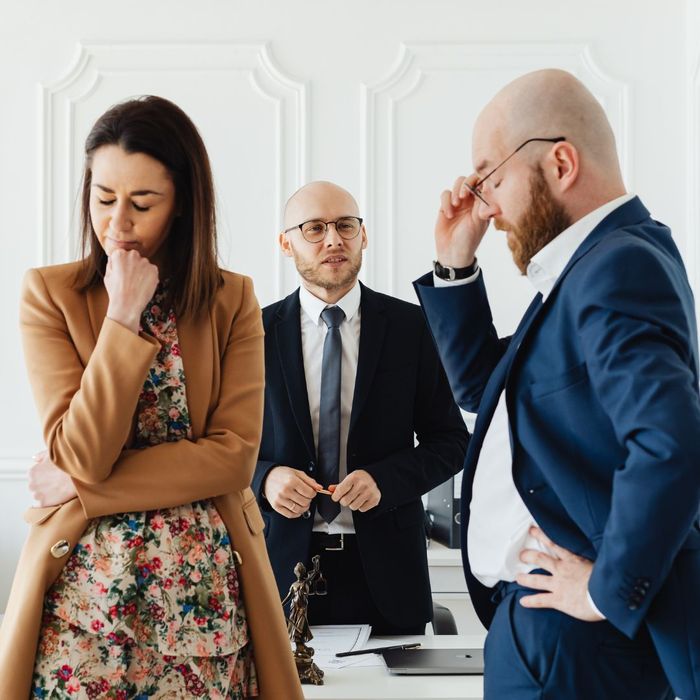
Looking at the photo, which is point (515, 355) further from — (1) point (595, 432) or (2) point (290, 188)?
(2) point (290, 188)

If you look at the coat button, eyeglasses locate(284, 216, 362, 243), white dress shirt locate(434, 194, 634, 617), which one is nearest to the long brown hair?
the coat button

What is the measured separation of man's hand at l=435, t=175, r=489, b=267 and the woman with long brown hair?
0.39m

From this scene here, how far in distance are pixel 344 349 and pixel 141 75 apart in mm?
2398

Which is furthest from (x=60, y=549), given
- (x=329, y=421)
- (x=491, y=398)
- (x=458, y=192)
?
(x=329, y=421)

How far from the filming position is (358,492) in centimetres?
233

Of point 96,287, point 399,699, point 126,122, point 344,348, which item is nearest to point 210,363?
point 96,287

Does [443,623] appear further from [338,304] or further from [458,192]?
[458,192]

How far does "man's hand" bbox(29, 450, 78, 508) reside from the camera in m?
1.48

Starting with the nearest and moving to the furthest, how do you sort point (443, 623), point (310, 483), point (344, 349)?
point (310, 483)
point (344, 349)
point (443, 623)

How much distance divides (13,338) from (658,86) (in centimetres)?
319

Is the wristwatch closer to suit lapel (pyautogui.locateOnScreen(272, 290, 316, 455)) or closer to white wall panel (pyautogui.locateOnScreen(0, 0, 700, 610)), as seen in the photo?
suit lapel (pyautogui.locateOnScreen(272, 290, 316, 455))

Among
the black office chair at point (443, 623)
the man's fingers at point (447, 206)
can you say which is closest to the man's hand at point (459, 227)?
the man's fingers at point (447, 206)

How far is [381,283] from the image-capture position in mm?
4402

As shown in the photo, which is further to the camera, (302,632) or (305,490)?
(305,490)
